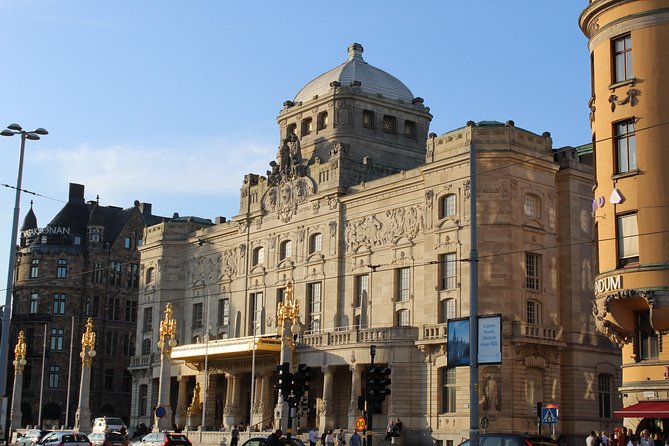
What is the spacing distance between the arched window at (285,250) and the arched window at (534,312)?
2186cm

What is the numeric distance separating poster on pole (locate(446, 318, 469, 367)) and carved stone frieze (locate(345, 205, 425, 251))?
27.0 meters

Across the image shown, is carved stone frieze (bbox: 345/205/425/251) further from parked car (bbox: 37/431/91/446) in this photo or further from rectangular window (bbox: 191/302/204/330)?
parked car (bbox: 37/431/91/446)

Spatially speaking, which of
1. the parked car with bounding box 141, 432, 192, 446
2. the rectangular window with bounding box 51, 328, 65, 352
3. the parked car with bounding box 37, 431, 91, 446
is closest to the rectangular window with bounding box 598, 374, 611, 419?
the parked car with bounding box 141, 432, 192, 446

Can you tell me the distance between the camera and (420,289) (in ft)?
202

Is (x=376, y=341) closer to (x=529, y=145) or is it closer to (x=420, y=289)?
(x=420, y=289)

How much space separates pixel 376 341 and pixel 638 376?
24118 mm

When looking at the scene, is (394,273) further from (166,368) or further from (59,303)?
(59,303)

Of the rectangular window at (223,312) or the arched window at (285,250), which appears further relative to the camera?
the rectangular window at (223,312)

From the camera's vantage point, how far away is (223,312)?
3145 inches

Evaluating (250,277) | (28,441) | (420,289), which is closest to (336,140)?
(250,277)

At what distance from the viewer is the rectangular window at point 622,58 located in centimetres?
3916

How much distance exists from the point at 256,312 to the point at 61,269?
Result: 115 ft

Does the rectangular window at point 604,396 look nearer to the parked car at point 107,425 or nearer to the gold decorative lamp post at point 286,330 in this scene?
the gold decorative lamp post at point 286,330

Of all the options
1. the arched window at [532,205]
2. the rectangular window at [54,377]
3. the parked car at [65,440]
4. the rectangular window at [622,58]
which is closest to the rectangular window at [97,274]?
the rectangular window at [54,377]
